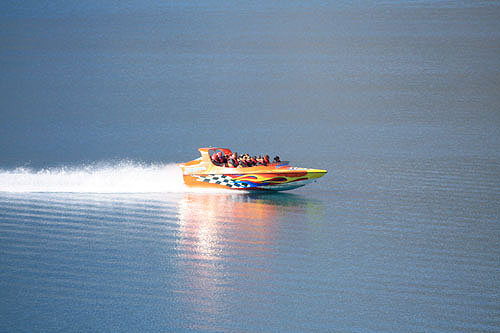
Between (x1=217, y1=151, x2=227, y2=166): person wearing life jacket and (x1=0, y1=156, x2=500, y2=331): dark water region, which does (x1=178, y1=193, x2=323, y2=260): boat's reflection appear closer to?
(x1=0, y1=156, x2=500, y2=331): dark water region

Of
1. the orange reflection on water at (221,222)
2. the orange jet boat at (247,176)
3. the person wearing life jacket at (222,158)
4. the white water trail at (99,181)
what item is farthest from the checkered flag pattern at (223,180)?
the white water trail at (99,181)

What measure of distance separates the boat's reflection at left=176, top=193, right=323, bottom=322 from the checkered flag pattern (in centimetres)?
72

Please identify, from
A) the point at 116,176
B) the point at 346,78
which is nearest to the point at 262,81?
the point at 346,78

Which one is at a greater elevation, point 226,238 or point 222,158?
point 222,158

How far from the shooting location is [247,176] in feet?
135

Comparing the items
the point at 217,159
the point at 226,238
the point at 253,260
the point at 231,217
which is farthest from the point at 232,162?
the point at 253,260

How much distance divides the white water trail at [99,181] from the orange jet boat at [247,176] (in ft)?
7.33

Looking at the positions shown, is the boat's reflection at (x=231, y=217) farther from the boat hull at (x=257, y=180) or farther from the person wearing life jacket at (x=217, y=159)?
the person wearing life jacket at (x=217, y=159)

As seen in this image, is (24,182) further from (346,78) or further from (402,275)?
(346,78)

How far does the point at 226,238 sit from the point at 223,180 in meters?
9.84

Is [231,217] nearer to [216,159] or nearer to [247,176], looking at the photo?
[247,176]

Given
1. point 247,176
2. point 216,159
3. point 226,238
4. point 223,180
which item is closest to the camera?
point 226,238

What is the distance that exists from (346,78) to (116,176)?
80618 millimetres

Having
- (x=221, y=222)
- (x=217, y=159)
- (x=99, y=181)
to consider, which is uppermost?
(x=217, y=159)
